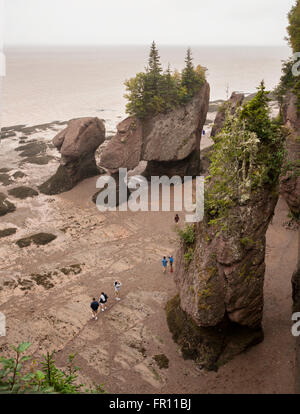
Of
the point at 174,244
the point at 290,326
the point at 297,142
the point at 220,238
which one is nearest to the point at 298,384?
the point at 290,326

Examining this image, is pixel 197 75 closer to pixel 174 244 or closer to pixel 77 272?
pixel 174 244

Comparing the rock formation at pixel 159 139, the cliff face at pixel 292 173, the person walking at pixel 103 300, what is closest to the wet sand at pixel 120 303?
the person walking at pixel 103 300

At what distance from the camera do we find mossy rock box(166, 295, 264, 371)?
14.0m

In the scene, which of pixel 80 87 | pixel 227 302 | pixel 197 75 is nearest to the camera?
pixel 227 302

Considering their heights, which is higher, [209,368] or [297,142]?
[297,142]

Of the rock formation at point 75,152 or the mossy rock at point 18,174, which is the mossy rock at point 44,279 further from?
the mossy rock at point 18,174

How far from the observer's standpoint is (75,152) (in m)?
32.0

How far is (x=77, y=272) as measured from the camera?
21594 mm

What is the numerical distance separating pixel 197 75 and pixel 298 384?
26.6 m

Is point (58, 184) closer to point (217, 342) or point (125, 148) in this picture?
point (125, 148)

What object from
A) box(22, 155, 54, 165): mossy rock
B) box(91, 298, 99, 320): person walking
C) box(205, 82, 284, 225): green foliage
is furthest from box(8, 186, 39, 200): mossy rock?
box(205, 82, 284, 225): green foliage

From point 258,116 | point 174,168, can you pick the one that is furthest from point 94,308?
point 174,168

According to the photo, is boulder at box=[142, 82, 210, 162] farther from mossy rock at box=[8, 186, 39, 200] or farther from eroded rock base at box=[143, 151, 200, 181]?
mossy rock at box=[8, 186, 39, 200]

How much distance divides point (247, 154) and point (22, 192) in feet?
84.7
